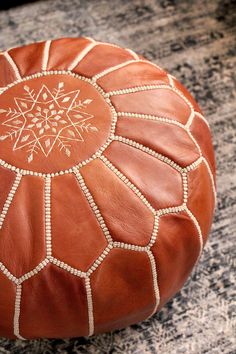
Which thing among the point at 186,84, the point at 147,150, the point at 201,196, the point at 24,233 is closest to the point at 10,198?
the point at 24,233

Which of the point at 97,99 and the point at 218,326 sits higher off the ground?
the point at 97,99

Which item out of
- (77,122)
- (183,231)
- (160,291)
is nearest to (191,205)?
(183,231)

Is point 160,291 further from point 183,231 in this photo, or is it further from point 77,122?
point 77,122

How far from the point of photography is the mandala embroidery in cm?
104

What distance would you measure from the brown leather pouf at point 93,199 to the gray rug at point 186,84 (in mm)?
230

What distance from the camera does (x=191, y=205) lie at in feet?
3.48

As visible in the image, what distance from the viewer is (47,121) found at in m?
1.06

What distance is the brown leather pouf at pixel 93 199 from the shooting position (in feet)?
3.21

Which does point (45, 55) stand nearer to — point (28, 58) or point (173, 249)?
point (28, 58)

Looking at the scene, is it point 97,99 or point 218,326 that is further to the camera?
point 218,326

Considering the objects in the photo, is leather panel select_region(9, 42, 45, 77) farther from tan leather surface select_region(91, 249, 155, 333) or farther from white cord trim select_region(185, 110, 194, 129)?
tan leather surface select_region(91, 249, 155, 333)

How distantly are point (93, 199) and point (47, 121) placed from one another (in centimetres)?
20

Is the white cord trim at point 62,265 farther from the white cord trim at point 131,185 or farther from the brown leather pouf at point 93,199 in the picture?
the white cord trim at point 131,185

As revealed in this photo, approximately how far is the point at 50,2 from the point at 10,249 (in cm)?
136
